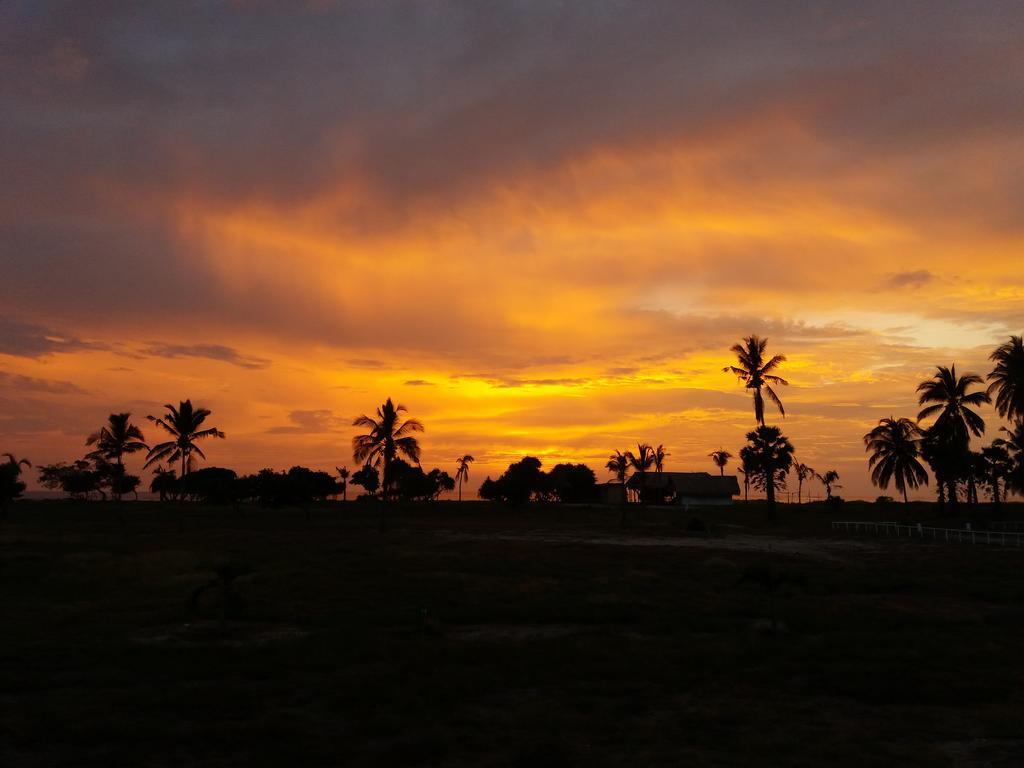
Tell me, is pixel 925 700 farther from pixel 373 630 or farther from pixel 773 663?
pixel 373 630

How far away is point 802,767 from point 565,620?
1079cm

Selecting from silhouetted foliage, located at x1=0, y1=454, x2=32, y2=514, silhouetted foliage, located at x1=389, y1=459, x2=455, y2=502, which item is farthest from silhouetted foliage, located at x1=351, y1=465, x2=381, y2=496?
silhouetted foliage, located at x1=0, y1=454, x2=32, y2=514

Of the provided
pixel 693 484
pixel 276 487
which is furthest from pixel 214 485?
pixel 693 484

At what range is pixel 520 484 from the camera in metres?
105

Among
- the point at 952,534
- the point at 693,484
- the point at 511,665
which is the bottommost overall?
the point at 511,665

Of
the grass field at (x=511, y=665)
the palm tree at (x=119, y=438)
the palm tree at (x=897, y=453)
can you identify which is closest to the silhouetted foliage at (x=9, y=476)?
the palm tree at (x=119, y=438)

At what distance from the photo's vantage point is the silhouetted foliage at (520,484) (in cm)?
10525

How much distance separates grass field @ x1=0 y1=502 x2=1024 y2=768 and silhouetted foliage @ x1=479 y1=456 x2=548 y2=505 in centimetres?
7440

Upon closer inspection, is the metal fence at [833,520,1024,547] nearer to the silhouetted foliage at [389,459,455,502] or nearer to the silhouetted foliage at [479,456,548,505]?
the silhouetted foliage at [479,456,548,505]

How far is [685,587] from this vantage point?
2484cm

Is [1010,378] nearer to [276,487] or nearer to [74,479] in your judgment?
[276,487]

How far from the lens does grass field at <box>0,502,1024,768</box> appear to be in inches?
388

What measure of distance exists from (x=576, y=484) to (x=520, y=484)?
61.5 feet

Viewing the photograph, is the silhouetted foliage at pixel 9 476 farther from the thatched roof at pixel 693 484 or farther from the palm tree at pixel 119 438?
the thatched roof at pixel 693 484
